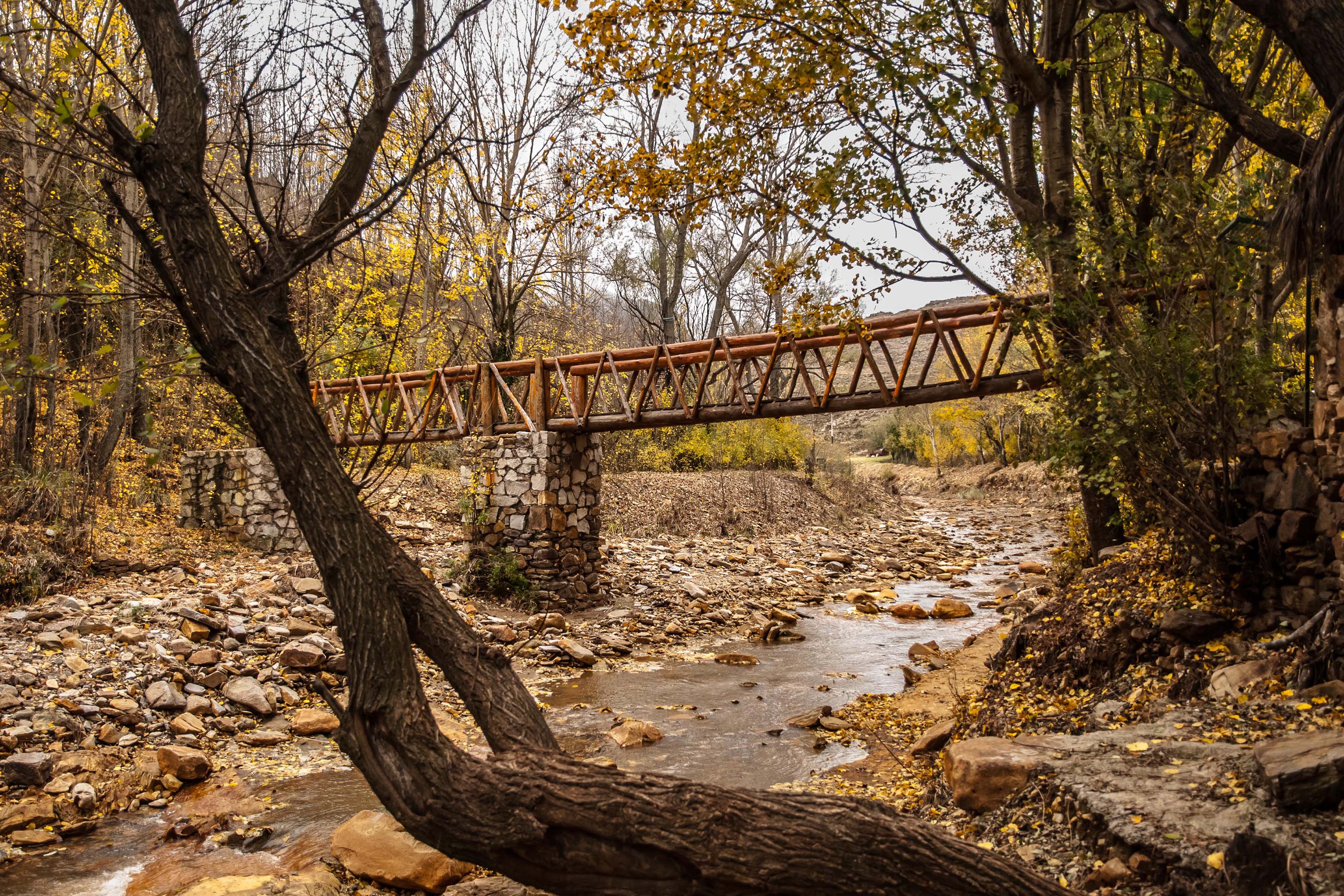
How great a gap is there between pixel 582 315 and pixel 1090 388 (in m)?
19.4

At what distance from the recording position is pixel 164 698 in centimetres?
682

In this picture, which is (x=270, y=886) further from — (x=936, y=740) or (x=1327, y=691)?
(x=1327, y=691)

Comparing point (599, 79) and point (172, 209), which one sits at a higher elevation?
point (599, 79)

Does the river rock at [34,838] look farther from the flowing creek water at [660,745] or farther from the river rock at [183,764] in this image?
the river rock at [183,764]

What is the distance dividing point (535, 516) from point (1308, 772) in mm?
9309

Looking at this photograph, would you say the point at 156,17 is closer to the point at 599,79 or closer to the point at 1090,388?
the point at 599,79

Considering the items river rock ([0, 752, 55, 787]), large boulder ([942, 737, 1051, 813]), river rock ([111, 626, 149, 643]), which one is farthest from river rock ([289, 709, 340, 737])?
large boulder ([942, 737, 1051, 813])

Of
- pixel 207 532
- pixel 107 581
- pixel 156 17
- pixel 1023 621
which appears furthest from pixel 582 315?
pixel 156 17

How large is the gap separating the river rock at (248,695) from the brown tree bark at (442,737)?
452cm

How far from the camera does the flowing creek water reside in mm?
4746

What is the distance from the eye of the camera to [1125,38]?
8508mm

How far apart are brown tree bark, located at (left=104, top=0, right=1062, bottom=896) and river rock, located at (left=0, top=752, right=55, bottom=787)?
3.79m

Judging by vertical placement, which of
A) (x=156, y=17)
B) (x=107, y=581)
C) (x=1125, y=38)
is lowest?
(x=107, y=581)

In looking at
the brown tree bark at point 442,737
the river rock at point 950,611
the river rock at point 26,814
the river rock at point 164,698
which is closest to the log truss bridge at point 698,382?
the river rock at point 164,698
